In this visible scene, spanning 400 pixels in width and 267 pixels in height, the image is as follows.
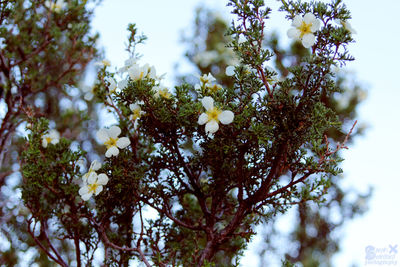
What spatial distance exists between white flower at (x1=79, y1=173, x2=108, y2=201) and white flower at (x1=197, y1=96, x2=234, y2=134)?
1.54 feet

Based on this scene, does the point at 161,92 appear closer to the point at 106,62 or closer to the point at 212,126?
the point at 212,126

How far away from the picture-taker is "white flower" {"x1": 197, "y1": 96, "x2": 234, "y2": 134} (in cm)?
129

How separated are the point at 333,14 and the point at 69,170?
3.95ft

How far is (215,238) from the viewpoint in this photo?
153 cm

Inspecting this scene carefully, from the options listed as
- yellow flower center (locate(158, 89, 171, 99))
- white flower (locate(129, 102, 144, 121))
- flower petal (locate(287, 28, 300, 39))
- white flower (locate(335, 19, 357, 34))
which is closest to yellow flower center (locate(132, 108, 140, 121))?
white flower (locate(129, 102, 144, 121))

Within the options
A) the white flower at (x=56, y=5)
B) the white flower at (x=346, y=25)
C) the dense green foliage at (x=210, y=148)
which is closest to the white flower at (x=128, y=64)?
the dense green foliage at (x=210, y=148)

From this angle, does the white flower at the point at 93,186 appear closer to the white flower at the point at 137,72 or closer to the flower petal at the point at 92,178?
the flower petal at the point at 92,178

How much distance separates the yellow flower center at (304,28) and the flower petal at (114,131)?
0.76 metres

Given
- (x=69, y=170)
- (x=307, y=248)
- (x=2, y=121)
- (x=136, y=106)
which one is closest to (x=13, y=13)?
(x=2, y=121)

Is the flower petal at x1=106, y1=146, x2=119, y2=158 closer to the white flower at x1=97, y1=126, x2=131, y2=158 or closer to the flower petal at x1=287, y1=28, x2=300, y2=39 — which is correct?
the white flower at x1=97, y1=126, x2=131, y2=158

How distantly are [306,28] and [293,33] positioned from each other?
0.04 meters

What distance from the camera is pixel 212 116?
4.28 feet

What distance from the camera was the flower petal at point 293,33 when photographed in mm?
1309

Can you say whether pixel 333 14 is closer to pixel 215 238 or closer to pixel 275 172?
pixel 275 172
